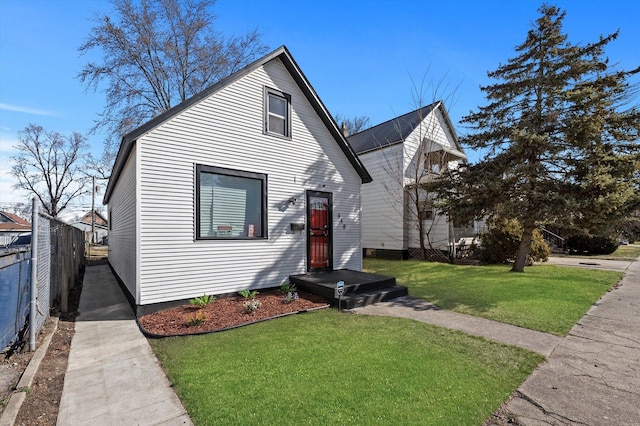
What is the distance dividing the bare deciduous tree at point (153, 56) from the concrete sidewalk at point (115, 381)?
14.8 m

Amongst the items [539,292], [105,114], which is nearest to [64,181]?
[105,114]

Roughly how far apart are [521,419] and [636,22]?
36.1 ft

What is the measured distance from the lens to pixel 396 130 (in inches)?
628

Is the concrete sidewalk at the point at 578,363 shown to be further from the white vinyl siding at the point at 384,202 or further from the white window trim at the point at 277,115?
the white vinyl siding at the point at 384,202

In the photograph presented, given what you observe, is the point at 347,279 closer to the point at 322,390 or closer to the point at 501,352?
the point at 501,352

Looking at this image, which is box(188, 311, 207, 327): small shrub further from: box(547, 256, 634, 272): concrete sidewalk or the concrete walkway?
box(547, 256, 634, 272): concrete sidewalk

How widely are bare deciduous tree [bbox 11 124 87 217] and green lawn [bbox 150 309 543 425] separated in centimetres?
4262

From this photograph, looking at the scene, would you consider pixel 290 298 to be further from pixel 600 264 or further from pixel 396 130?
pixel 600 264

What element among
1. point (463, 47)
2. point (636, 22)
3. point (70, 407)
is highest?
point (463, 47)

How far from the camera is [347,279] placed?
299 inches

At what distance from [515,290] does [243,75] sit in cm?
868

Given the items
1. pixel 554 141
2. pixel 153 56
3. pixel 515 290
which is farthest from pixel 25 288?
pixel 153 56

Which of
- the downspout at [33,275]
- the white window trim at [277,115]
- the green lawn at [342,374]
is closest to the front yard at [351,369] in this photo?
the green lawn at [342,374]

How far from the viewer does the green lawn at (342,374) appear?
2.71 metres
